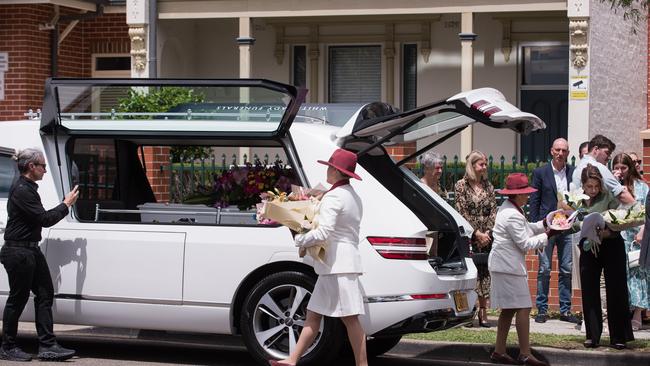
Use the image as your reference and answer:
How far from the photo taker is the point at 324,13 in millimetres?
21531

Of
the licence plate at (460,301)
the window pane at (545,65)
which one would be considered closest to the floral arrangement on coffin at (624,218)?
the licence plate at (460,301)

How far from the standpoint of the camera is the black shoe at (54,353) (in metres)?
10.5

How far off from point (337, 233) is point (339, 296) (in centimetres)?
43

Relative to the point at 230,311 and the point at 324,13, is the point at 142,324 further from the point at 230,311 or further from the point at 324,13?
the point at 324,13

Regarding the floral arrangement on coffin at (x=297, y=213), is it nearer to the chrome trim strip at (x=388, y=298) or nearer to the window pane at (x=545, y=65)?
the chrome trim strip at (x=388, y=298)

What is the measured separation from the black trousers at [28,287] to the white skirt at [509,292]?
3453 mm

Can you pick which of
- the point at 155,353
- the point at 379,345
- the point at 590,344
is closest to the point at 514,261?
the point at 590,344

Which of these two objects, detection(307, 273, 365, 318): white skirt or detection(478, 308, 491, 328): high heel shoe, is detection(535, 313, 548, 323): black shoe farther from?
detection(307, 273, 365, 318): white skirt

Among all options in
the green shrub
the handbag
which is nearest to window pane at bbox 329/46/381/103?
the green shrub

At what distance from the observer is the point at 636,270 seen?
41.7ft

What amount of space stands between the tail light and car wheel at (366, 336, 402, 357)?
4.71 feet

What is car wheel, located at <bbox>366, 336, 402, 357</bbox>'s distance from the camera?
11.0 meters

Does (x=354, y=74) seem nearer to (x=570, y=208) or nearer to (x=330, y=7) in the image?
(x=330, y=7)

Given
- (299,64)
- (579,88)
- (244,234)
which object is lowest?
(244,234)
